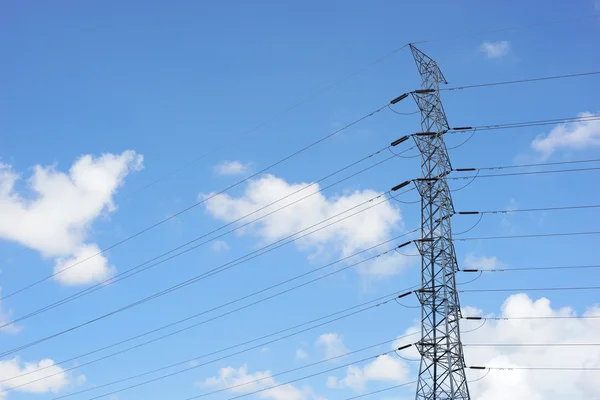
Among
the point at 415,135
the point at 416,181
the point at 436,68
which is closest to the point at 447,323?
the point at 416,181

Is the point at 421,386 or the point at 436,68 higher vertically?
the point at 436,68

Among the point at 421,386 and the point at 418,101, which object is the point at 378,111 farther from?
the point at 421,386

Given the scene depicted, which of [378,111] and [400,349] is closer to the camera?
[400,349]

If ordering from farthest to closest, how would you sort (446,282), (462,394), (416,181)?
1. (416,181)
2. (446,282)
3. (462,394)

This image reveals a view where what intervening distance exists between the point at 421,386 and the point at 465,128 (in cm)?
1709

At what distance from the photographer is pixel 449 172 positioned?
3844 cm

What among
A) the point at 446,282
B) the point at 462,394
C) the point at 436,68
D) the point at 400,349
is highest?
the point at 436,68

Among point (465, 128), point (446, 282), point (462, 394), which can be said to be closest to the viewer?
point (462, 394)

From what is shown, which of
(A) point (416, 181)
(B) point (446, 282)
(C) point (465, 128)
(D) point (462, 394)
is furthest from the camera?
(C) point (465, 128)

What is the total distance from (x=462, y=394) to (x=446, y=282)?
6036 millimetres

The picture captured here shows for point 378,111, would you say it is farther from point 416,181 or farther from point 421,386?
point 421,386

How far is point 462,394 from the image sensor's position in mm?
31703

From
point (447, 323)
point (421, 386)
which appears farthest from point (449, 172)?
point (421, 386)

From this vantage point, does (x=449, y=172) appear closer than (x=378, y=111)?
Yes
